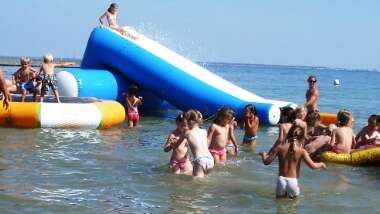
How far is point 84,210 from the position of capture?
17.3 feet

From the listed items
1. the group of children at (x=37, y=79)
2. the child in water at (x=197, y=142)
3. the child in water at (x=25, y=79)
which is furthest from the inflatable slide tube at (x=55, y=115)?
the child in water at (x=197, y=142)

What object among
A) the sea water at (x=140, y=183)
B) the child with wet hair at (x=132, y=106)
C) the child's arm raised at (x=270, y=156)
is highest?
the child with wet hair at (x=132, y=106)

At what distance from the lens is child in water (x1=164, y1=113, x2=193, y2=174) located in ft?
21.5

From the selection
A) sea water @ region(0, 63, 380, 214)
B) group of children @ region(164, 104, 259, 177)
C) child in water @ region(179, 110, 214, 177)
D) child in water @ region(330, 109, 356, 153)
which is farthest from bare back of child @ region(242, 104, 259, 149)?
child in water @ region(179, 110, 214, 177)

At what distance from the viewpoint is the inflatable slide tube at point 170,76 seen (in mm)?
11703

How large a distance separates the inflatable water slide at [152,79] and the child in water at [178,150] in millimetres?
4877

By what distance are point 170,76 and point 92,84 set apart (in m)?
1.54

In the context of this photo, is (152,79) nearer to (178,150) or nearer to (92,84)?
(92,84)

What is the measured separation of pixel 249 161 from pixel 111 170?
75.3 inches

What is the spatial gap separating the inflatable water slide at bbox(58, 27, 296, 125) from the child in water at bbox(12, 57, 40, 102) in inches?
32.7

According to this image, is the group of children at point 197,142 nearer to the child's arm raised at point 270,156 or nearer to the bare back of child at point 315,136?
the child's arm raised at point 270,156

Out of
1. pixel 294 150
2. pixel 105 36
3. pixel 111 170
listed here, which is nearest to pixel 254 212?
pixel 294 150

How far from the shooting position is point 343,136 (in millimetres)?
7953

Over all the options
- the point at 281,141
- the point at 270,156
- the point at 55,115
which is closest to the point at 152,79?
the point at 55,115
